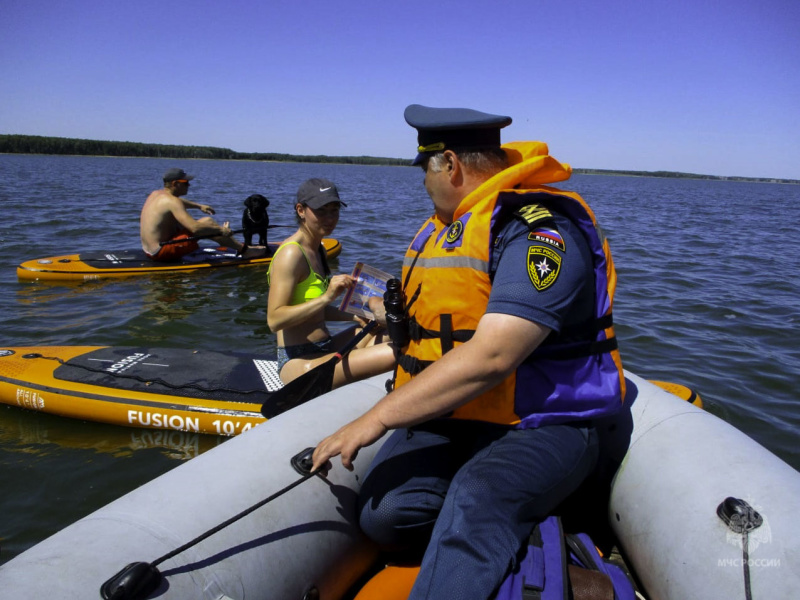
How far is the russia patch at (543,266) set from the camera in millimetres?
1776

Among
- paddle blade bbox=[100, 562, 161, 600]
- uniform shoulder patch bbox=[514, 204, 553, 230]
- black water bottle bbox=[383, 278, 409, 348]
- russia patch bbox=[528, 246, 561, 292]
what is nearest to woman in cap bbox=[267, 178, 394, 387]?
black water bottle bbox=[383, 278, 409, 348]

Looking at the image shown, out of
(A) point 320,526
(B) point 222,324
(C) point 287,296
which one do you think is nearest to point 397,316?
(A) point 320,526

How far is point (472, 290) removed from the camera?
2014 mm

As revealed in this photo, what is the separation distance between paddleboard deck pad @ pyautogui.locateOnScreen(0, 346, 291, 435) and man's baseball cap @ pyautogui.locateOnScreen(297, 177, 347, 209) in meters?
1.42

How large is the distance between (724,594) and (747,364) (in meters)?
5.59

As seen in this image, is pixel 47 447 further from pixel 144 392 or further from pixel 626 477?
pixel 626 477

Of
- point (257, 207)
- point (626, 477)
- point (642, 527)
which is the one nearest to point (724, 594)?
point (642, 527)

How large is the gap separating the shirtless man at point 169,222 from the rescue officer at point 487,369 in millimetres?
7610

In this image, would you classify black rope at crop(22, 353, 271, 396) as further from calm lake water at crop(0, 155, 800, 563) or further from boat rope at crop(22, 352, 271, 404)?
calm lake water at crop(0, 155, 800, 563)

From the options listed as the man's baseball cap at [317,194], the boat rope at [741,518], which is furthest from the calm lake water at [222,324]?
the boat rope at [741,518]

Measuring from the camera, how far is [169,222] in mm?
9211

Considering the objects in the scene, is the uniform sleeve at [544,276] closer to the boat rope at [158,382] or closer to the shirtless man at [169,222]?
the boat rope at [158,382]

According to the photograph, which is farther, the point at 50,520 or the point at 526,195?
the point at 50,520

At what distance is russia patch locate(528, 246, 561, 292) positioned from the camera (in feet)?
5.83
